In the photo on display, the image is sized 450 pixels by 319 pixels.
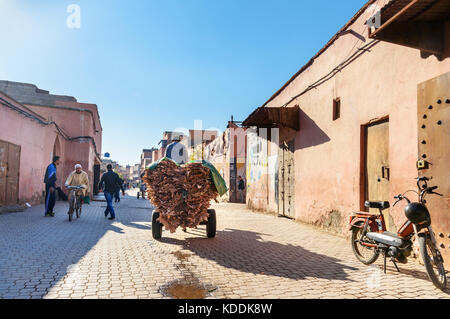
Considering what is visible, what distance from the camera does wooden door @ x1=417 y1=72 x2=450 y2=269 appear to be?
4.70 meters

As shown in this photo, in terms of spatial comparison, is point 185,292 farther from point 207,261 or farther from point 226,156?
point 226,156

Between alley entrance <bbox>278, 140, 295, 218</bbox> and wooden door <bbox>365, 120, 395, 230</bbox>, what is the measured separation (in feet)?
13.6

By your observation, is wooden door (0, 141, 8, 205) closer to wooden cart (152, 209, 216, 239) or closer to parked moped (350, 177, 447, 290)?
wooden cart (152, 209, 216, 239)

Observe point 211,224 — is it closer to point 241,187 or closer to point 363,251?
point 363,251

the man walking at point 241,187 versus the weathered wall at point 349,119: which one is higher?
the weathered wall at point 349,119

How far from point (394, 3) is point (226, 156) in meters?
20.7

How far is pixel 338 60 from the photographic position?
836 cm

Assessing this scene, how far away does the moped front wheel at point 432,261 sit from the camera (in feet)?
Result: 13.0

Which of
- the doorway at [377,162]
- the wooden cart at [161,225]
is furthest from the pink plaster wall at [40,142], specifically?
the doorway at [377,162]

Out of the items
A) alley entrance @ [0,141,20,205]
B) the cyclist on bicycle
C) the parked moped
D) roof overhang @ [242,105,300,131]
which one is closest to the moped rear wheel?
the parked moped

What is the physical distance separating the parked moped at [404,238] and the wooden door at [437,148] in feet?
0.59

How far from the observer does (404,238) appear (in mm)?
4633

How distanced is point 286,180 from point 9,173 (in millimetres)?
10038

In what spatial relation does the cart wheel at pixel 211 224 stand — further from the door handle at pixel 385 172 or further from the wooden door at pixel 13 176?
the wooden door at pixel 13 176
